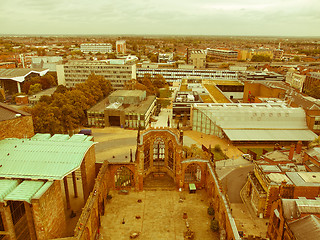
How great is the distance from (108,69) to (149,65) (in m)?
38.2

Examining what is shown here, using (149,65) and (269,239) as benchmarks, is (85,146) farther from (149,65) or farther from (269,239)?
(149,65)

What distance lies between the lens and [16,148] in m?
30.1

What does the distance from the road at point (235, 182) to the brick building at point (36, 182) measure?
24007 mm

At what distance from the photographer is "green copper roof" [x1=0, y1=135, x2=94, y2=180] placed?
Answer: 85.8ft

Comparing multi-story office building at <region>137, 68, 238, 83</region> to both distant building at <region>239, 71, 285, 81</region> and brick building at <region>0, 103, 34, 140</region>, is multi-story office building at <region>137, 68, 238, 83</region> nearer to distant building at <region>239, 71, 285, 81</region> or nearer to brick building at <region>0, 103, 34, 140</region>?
distant building at <region>239, 71, 285, 81</region>

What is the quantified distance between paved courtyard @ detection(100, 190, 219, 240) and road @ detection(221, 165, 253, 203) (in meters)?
9.29

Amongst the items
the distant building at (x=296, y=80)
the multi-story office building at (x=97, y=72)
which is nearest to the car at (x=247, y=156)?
the multi-story office building at (x=97, y=72)

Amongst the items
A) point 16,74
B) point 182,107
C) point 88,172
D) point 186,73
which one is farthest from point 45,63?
point 88,172

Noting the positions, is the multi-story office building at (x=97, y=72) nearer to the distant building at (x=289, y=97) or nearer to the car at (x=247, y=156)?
the distant building at (x=289, y=97)

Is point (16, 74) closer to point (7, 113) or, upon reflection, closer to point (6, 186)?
point (7, 113)

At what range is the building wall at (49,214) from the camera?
22.6 m

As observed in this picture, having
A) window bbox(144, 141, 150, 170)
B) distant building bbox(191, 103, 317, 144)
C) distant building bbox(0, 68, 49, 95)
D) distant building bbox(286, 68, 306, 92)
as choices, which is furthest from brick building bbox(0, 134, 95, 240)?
distant building bbox(286, 68, 306, 92)

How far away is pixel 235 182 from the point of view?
149 ft

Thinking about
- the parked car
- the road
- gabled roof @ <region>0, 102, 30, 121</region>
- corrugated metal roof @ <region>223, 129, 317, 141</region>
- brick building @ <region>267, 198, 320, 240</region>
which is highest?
gabled roof @ <region>0, 102, 30, 121</region>
